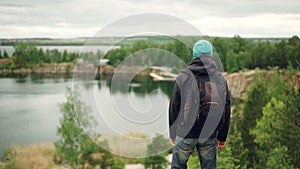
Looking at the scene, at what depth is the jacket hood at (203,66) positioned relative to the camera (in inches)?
118

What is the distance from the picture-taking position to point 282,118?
596 inches

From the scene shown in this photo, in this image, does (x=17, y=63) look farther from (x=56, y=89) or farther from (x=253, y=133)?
(x=253, y=133)

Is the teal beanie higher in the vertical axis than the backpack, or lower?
higher

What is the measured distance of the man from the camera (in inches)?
116

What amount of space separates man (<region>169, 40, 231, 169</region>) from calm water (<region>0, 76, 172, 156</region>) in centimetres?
60

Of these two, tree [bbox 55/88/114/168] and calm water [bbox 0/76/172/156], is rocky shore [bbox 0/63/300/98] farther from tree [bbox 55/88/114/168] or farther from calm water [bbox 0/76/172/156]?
tree [bbox 55/88/114/168]

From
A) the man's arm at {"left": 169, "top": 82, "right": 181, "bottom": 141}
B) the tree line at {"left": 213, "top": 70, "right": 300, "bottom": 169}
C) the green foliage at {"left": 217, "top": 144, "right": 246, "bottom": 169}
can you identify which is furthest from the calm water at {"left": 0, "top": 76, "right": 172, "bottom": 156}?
the tree line at {"left": 213, "top": 70, "right": 300, "bottom": 169}

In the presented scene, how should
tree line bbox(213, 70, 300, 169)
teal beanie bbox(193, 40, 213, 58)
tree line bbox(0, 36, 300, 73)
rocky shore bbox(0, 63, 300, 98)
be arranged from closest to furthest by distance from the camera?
teal beanie bbox(193, 40, 213, 58), tree line bbox(213, 70, 300, 169), rocky shore bbox(0, 63, 300, 98), tree line bbox(0, 36, 300, 73)

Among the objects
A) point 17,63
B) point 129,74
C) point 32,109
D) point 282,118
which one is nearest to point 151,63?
point 129,74

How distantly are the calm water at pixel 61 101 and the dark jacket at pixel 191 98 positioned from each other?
0.61 m

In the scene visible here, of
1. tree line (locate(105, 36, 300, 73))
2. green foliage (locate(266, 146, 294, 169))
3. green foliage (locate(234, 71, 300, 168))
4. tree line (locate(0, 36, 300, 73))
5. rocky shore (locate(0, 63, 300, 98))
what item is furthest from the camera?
tree line (locate(0, 36, 300, 73))

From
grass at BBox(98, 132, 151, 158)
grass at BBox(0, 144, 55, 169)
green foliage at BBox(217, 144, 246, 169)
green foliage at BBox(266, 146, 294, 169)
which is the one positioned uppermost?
grass at BBox(98, 132, 151, 158)

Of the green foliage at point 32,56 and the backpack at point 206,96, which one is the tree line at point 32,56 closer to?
the green foliage at point 32,56

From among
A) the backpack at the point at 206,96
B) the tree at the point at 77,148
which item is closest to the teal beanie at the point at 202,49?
the backpack at the point at 206,96
